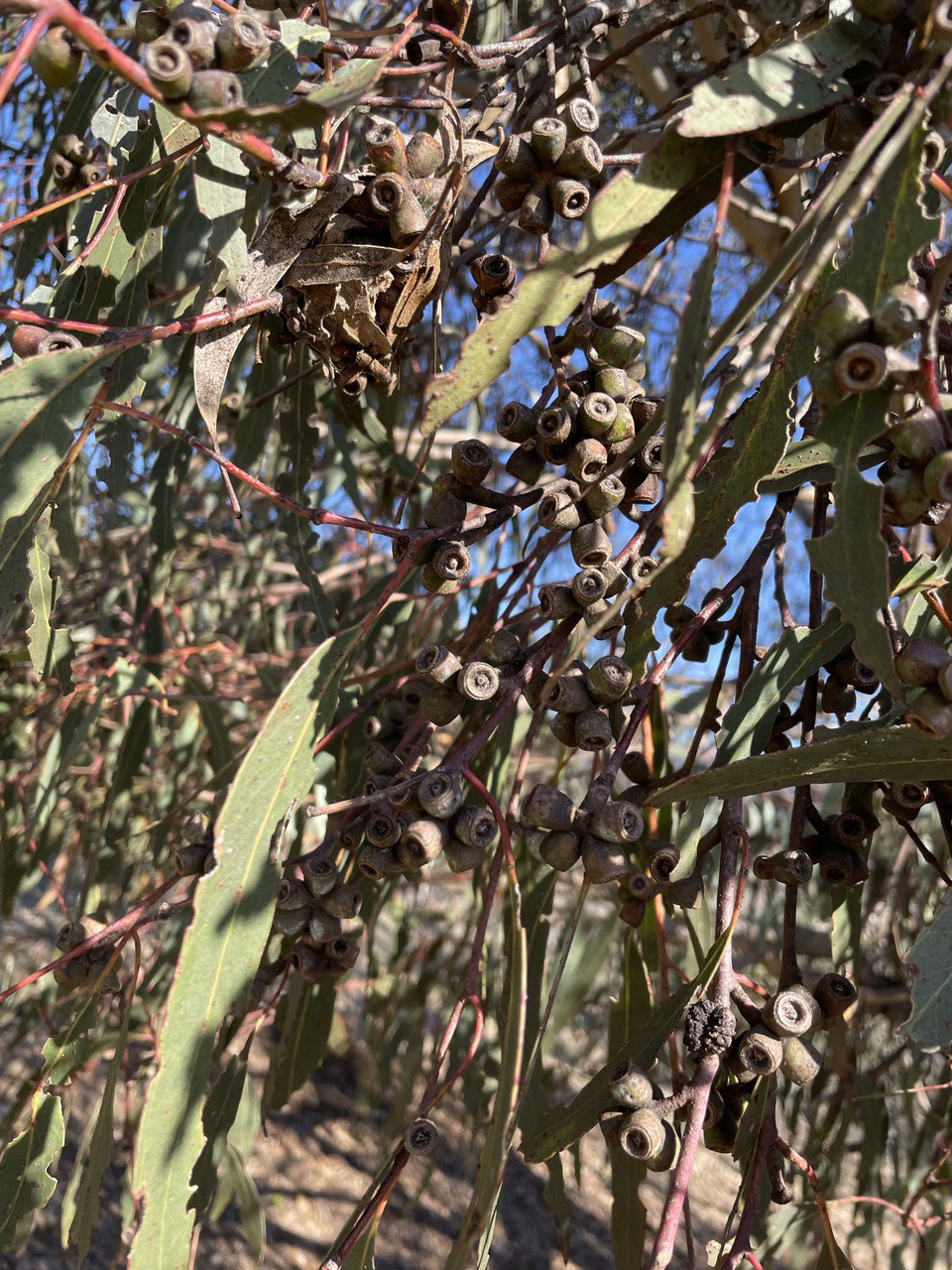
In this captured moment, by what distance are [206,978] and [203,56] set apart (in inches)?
27.7

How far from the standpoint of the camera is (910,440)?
66 centimetres

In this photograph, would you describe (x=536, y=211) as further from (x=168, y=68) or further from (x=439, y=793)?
(x=439, y=793)

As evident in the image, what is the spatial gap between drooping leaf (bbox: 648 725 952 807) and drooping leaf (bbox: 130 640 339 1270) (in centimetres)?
36

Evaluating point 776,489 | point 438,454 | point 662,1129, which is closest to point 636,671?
point 776,489

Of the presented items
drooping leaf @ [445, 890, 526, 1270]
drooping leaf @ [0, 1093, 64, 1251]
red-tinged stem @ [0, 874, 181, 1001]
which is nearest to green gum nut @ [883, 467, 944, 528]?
drooping leaf @ [445, 890, 526, 1270]

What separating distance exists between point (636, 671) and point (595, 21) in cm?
71

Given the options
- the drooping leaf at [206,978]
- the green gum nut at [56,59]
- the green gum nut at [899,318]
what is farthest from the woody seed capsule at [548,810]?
the green gum nut at [56,59]

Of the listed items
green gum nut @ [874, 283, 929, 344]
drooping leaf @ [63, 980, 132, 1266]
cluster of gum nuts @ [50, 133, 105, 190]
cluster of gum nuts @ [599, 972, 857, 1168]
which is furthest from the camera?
cluster of gum nuts @ [50, 133, 105, 190]

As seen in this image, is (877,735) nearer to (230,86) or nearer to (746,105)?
(746,105)

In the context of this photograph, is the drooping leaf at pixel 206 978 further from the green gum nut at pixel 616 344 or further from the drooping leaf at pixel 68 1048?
the green gum nut at pixel 616 344

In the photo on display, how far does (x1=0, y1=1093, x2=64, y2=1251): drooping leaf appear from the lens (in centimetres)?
112

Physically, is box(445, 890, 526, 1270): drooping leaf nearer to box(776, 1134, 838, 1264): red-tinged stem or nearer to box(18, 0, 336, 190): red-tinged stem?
box(776, 1134, 838, 1264): red-tinged stem

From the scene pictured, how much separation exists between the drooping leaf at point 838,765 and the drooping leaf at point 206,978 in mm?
361

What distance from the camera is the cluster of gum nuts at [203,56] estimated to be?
25.6 inches
